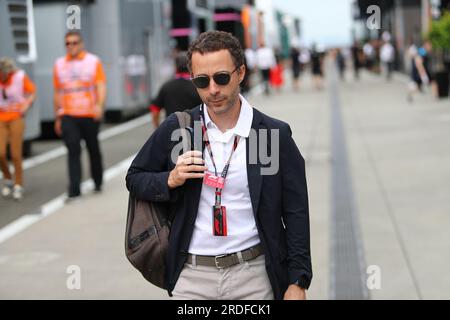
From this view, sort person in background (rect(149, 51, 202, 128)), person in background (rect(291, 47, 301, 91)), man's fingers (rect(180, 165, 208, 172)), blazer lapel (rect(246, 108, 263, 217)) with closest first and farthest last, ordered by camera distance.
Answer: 1. man's fingers (rect(180, 165, 208, 172))
2. blazer lapel (rect(246, 108, 263, 217))
3. person in background (rect(149, 51, 202, 128))
4. person in background (rect(291, 47, 301, 91))

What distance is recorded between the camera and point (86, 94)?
987 cm

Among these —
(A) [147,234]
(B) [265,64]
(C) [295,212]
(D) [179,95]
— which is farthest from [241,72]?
(B) [265,64]

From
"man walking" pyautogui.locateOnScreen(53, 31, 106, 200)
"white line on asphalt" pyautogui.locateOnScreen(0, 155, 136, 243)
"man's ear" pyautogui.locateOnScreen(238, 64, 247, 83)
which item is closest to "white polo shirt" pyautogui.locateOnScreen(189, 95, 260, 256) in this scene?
"man's ear" pyautogui.locateOnScreen(238, 64, 247, 83)

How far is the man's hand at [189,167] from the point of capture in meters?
2.93

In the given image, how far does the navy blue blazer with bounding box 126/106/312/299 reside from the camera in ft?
10.0

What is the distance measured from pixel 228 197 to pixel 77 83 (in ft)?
23.0

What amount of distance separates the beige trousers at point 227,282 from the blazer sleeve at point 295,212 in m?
0.11

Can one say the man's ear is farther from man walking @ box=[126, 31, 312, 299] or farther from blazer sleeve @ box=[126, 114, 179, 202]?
blazer sleeve @ box=[126, 114, 179, 202]

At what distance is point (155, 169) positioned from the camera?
3.15 meters

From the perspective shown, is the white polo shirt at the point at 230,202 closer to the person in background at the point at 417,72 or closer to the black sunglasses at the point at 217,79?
the black sunglasses at the point at 217,79

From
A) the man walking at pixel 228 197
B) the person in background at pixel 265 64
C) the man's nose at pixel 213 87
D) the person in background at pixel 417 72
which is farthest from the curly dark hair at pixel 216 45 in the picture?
the person in background at pixel 265 64

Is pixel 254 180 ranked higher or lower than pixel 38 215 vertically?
higher

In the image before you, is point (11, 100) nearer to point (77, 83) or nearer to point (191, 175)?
point (77, 83)

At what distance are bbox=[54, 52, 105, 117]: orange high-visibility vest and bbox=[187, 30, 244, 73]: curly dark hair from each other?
271 inches
